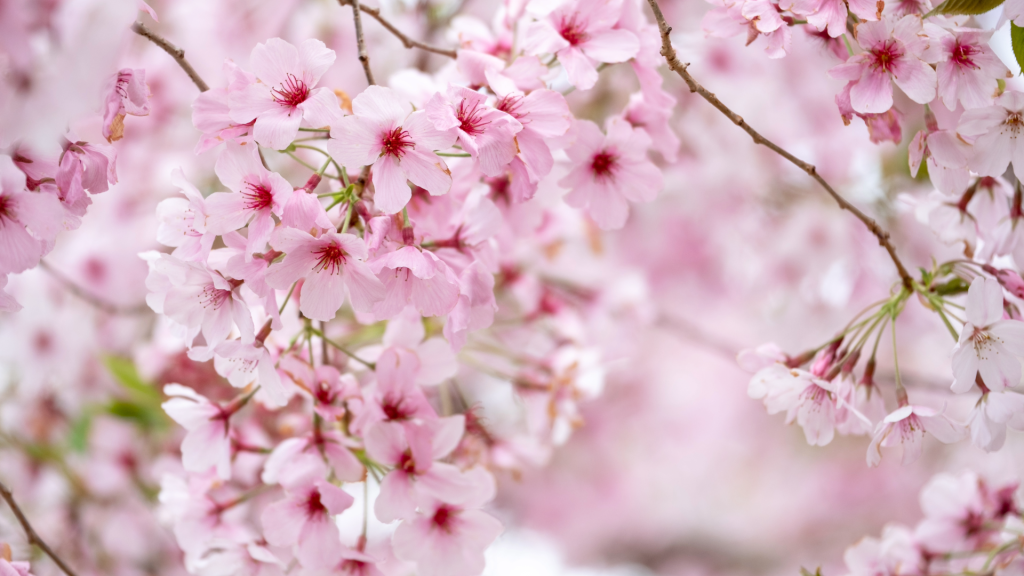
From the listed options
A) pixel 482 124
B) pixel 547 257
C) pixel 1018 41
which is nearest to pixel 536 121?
pixel 482 124

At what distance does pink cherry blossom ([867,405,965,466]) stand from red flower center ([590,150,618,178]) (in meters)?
0.30

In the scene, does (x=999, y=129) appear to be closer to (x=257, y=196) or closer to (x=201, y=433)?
(x=257, y=196)

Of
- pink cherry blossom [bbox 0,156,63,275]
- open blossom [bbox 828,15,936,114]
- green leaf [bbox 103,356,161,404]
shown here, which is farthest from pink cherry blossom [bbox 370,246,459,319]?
green leaf [bbox 103,356,161,404]

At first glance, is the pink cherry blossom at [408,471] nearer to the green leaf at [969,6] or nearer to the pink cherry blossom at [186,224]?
the pink cherry blossom at [186,224]

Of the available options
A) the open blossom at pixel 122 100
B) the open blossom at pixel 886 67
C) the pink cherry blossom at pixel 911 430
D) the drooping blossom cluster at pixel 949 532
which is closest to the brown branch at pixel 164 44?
the open blossom at pixel 122 100

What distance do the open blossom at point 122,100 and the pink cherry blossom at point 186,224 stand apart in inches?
2.1

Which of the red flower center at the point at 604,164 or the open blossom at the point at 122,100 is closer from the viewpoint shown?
the open blossom at the point at 122,100

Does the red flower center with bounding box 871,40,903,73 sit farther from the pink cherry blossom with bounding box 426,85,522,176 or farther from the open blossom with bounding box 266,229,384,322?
the open blossom with bounding box 266,229,384,322

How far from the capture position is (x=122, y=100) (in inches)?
20.9

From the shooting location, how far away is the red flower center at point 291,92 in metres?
0.52

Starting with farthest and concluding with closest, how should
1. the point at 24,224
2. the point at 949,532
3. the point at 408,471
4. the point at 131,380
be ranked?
the point at 131,380, the point at 949,532, the point at 408,471, the point at 24,224

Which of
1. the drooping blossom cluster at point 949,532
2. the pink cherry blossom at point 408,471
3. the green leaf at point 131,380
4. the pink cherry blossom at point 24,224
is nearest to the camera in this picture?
the pink cherry blossom at point 24,224

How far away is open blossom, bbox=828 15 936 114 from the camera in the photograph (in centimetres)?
54

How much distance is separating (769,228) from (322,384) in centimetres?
128
